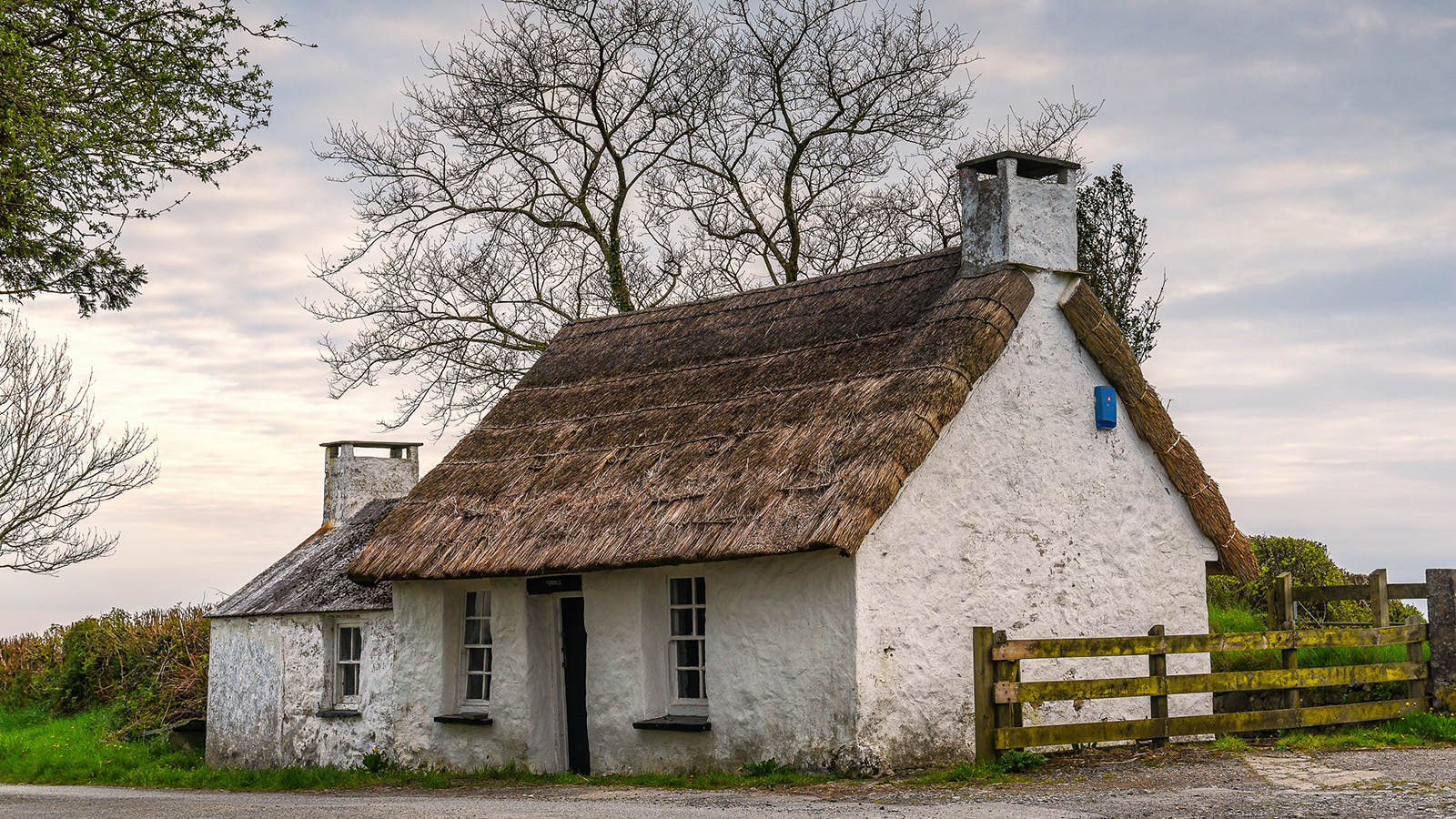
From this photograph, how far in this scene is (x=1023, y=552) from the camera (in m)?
13.4

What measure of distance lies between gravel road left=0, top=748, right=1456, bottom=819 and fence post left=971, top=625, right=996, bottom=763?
494mm

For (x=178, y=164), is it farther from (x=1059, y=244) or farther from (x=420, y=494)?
(x=1059, y=244)

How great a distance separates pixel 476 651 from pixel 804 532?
20.1ft

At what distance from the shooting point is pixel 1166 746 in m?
12.6

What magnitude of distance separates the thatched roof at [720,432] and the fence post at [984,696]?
1.41m

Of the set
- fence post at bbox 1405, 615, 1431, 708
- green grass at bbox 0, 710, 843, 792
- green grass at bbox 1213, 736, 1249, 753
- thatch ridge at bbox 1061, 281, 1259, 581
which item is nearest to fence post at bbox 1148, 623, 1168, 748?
green grass at bbox 1213, 736, 1249, 753

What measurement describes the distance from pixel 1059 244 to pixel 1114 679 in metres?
4.71

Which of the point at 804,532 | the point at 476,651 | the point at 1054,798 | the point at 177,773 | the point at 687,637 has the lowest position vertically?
the point at 177,773

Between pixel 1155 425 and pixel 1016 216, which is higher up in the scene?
pixel 1016 216

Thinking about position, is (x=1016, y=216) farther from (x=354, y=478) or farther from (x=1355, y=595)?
(x=354, y=478)

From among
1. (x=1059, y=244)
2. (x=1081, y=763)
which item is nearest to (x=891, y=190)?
(x=1059, y=244)

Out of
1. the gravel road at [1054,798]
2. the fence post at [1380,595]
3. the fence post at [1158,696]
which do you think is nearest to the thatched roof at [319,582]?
the gravel road at [1054,798]

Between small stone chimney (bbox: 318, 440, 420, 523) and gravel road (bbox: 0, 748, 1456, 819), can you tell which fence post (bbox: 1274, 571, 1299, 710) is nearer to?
gravel road (bbox: 0, 748, 1456, 819)

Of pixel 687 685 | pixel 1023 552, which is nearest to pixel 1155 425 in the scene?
pixel 1023 552
